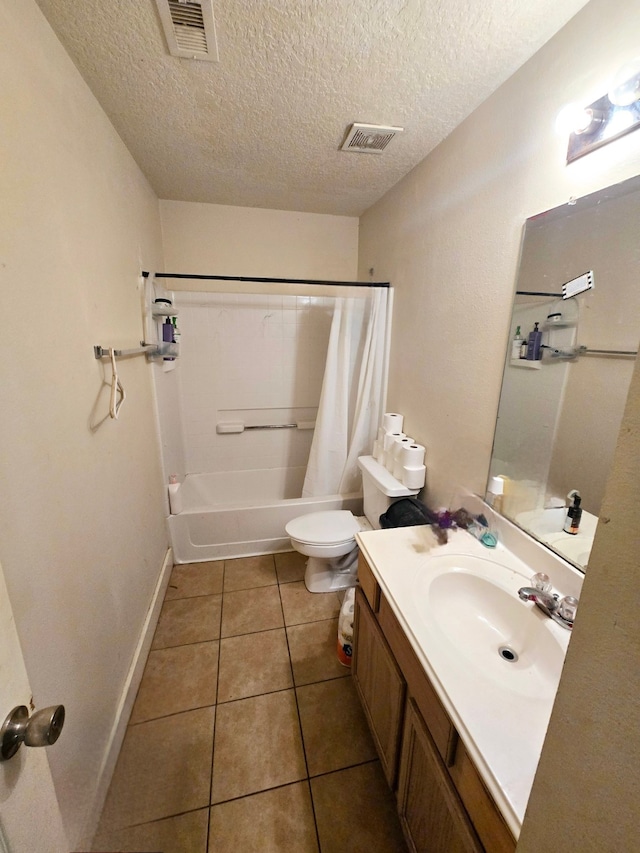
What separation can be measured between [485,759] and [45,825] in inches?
29.7

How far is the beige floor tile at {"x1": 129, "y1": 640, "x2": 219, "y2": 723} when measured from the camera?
4.68 feet

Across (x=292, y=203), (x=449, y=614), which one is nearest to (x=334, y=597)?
(x=449, y=614)

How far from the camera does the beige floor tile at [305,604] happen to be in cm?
189

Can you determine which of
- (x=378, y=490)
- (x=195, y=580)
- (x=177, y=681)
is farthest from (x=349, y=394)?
(x=177, y=681)

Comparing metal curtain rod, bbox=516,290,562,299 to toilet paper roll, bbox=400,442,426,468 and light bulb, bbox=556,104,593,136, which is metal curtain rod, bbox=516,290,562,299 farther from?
toilet paper roll, bbox=400,442,426,468

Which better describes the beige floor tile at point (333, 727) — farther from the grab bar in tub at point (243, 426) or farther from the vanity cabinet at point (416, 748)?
the grab bar in tub at point (243, 426)

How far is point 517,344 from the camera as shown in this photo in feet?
3.89

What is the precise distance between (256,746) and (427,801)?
73cm

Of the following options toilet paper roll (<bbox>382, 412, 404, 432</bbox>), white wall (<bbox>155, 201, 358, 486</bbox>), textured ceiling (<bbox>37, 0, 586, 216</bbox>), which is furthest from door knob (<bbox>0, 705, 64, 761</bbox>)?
white wall (<bbox>155, 201, 358, 486</bbox>)

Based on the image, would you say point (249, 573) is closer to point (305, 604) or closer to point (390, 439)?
point (305, 604)

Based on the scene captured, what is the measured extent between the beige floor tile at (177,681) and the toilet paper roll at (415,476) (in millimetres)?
1271

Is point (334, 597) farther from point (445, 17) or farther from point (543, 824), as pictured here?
point (445, 17)

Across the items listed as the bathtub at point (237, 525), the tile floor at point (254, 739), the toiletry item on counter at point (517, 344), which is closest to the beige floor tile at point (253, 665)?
the tile floor at point (254, 739)

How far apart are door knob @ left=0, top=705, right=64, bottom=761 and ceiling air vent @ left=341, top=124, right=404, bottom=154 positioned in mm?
1978
